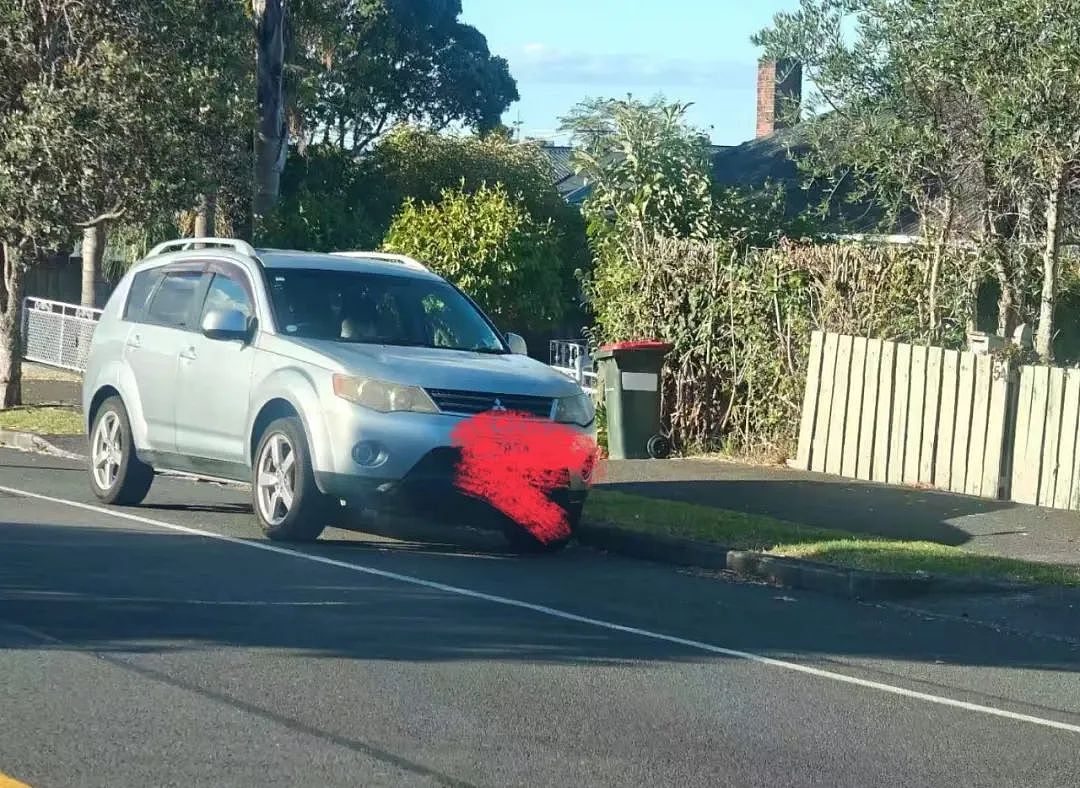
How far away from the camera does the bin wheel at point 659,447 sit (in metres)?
17.0

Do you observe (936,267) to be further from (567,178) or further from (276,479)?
(567,178)

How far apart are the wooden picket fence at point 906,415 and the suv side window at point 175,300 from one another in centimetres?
573

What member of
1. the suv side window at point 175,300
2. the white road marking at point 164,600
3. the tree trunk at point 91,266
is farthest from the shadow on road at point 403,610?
the tree trunk at point 91,266

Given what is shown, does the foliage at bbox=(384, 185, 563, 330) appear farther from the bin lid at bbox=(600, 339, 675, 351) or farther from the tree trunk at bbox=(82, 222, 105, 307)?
the tree trunk at bbox=(82, 222, 105, 307)

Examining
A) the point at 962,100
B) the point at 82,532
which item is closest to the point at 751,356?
the point at 962,100

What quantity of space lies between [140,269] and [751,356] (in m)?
5.99

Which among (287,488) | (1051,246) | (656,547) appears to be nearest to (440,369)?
(287,488)

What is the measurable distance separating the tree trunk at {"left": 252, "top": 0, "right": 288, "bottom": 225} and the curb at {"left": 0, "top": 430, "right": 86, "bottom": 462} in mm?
4854

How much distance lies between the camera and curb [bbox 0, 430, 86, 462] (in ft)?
57.7

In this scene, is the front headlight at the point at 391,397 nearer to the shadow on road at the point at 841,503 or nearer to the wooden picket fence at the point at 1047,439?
the shadow on road at the point at 841,503

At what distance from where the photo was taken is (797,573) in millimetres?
10742

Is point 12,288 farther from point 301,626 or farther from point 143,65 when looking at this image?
point 301,626

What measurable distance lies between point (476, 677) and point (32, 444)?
39.6ft

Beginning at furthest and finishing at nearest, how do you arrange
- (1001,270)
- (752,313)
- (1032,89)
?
1. (752,313)
2. (1001,270)
3. (1032,89)
